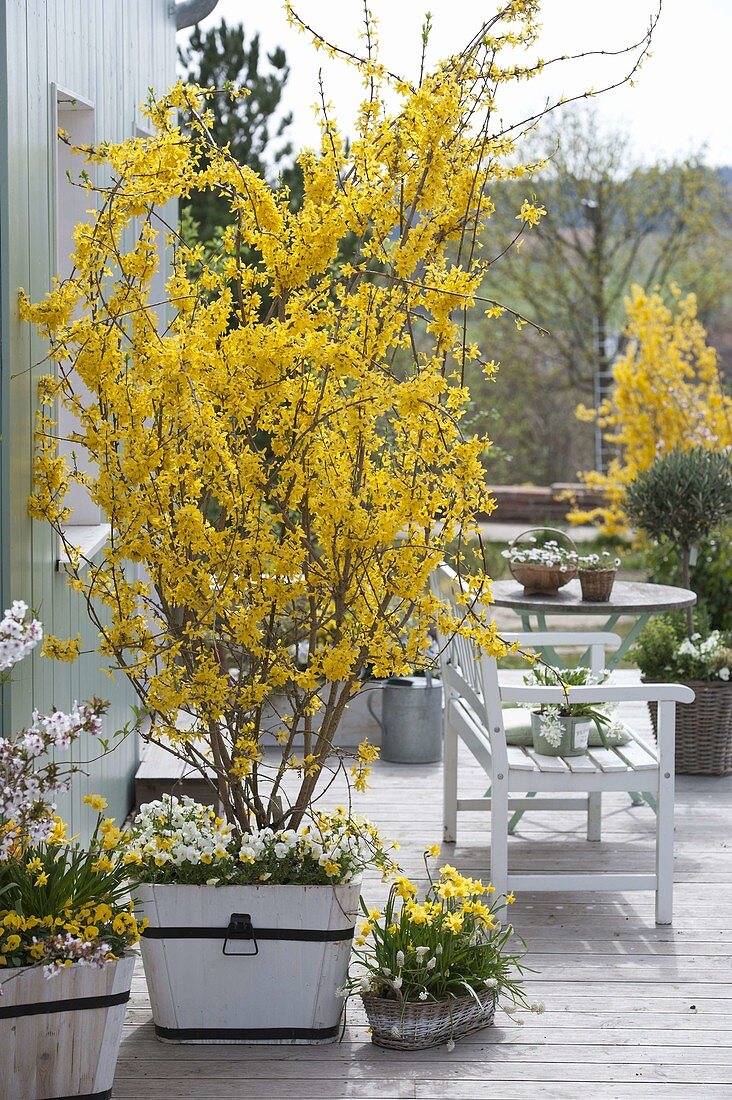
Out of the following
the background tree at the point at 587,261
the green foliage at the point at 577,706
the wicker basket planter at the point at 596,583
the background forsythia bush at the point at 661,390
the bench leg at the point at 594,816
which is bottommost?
the bench leg at the point at 594,816

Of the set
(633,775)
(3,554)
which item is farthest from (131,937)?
(633,775)

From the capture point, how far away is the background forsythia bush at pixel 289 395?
9.27 feet

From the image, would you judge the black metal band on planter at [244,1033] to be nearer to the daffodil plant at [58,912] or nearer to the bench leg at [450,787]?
the daffodil plant at [58,912]

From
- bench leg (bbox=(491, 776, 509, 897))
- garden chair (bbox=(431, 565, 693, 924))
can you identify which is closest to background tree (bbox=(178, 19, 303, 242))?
garden chair (bbox=(431, 565, 693, 924))

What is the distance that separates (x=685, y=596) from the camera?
4.84m

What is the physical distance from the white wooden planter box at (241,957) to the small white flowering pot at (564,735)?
105cm

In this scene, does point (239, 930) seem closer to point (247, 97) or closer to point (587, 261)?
point (247, 97)

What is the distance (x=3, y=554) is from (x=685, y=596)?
2816mm

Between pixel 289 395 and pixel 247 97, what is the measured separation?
19.9 feet

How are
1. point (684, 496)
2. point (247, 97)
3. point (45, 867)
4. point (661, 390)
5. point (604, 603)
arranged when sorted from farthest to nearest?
1. point (661, 390)
2. point (247, 97)
3. point (684, 496)
4. point (604, 603)
5. point (45, 867)

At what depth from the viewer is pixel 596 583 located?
4629mm

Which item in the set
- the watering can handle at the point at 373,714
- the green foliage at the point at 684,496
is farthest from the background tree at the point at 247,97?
the watering can handle at the point at 373,714

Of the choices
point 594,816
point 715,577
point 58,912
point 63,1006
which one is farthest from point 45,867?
point 715,577

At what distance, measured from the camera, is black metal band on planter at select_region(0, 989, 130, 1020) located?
2508 millimetres
